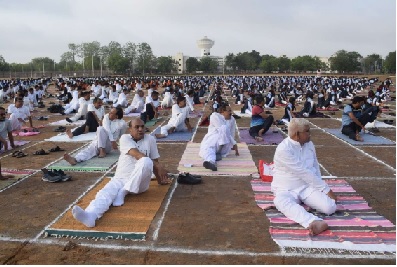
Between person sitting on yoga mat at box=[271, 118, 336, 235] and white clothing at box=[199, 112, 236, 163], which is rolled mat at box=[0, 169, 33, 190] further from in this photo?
person sitting on yoga mat at box=[271, 118, 336, 235]

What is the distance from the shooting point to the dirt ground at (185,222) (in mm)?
3391

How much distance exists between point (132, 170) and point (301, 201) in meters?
2.01

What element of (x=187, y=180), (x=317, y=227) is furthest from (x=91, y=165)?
(x=317, y=227)

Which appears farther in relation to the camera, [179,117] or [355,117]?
[179,117]

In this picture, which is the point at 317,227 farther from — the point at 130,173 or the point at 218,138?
the point at 218,138

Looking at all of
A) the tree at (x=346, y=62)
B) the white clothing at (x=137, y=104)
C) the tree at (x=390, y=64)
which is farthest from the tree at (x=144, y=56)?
the white clothing at (x=137, y=104)

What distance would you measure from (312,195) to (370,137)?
5618 mm

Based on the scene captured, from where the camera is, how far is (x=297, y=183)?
14.2 ft

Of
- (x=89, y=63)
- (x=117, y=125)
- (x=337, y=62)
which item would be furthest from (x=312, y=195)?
(x=89, y=63)

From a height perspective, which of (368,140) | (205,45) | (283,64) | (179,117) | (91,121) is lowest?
(368,140)

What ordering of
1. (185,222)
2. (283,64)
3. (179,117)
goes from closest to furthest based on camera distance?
(185,222) → (179,117) → (283,64)

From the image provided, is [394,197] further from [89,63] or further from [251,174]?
[89,63]

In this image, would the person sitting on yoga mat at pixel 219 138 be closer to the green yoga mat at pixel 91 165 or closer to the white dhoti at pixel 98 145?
the green yoga mat at pixel 91 165

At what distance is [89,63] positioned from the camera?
266ft
